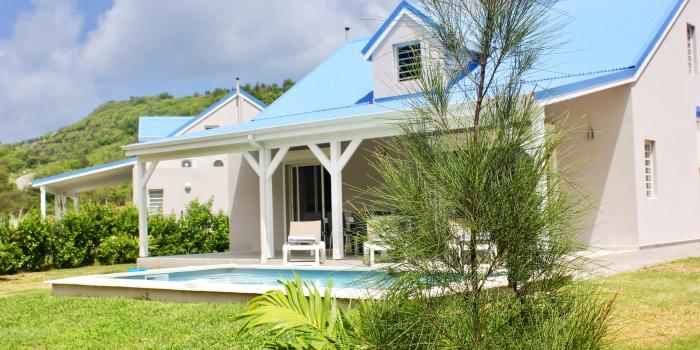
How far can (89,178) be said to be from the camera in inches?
1052

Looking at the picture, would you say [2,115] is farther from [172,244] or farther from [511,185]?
[511,185]

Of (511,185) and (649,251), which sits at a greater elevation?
(511,185)

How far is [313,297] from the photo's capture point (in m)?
4.63

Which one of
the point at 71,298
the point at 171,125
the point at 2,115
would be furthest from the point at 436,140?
Result: the point at 2,115

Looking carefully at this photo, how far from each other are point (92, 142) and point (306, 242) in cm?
6112

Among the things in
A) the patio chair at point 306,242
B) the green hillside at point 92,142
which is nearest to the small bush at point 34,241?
the patio chair at point 306,242

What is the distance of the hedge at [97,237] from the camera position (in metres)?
17.0

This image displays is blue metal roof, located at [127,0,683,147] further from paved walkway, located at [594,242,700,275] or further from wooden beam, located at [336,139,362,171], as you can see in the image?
paved walkway, located at [594,242,700,275]

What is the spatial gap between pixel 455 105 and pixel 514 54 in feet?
1.37

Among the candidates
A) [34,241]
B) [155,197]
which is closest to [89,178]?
[155,197]

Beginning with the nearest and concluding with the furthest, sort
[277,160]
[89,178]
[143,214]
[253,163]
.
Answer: [277,160], [253,163], [143,214], [89,178]

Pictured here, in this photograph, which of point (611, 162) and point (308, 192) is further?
point (308, 192)

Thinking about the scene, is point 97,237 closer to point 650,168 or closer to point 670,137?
point 650,168

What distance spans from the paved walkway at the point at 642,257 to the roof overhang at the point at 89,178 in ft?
57.0
